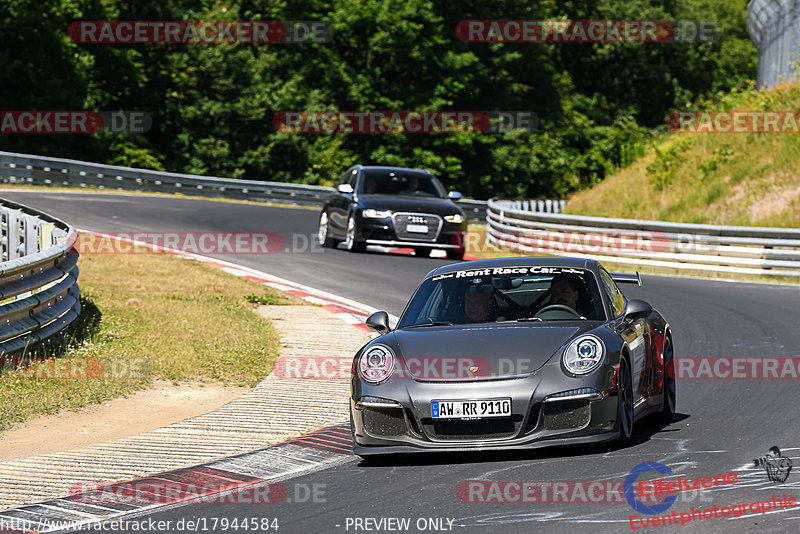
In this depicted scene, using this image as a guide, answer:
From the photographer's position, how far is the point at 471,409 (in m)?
7.40

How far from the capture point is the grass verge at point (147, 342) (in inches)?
402

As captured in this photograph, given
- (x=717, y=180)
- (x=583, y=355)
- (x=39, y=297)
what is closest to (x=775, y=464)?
(x=583, y=355)

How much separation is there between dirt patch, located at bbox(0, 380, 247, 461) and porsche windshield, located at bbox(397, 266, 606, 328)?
231cm

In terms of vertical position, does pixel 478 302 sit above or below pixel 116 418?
above

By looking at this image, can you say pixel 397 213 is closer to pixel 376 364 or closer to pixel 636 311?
pixel 636 311

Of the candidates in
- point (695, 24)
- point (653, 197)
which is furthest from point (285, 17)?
point (653, 197)

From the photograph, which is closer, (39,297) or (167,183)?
(39,297)

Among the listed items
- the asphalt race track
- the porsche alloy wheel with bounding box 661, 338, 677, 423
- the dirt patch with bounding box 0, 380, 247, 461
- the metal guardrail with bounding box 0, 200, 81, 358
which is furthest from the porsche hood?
the metal guardrail with bounding box 0, 200, 81, 358

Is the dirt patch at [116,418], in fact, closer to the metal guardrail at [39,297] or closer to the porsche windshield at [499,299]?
the metal guardrail at [39,297]

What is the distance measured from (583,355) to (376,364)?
1330mm

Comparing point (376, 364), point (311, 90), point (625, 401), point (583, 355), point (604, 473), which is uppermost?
point (311, 90)

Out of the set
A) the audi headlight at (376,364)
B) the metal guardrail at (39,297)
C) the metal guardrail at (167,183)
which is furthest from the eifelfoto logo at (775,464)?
the metal guardrail at (167,183)

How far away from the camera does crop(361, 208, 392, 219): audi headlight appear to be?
22.4 meters

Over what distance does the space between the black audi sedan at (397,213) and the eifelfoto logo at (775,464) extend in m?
14.8
